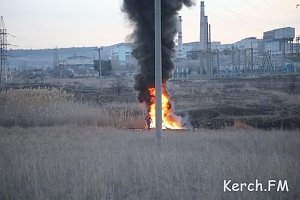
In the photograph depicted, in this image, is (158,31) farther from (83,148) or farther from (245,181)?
(245,181)

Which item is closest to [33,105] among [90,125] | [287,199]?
[90,125]

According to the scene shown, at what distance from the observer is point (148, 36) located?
21016mm

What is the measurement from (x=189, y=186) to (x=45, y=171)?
10.0 feet

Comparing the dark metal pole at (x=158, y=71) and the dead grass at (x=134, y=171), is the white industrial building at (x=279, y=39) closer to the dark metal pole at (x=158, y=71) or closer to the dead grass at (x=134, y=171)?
the dark metal pole at (x=158, y=71)

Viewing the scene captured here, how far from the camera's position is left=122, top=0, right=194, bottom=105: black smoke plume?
20719mm

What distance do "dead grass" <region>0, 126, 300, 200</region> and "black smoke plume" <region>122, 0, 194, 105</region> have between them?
8258 mm

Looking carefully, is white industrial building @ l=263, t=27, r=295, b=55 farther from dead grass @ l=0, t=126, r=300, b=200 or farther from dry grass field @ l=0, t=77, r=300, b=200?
dead grass @ l=0, t=126, r=300, b=200

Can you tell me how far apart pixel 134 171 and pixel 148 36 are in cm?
1309

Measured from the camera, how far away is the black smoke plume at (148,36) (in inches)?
816

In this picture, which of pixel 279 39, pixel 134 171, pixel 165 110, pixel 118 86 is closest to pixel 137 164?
pixel 134 171

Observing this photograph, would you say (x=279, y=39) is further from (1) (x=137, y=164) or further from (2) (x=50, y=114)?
(1) (x=137, y=164)

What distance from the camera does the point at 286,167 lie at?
8195mm

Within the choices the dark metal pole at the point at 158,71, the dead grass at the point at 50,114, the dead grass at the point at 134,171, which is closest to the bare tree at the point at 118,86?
the dead grass at the point at 50,114

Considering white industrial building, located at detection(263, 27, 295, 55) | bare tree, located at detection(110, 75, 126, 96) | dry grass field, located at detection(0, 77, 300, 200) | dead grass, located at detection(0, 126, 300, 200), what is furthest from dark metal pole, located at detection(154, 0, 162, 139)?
white industrial building, located at detection(263, 27, 295, 55)
